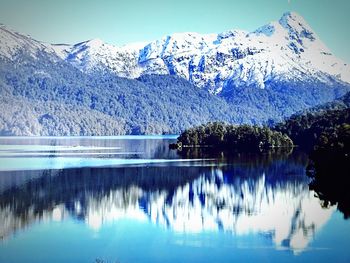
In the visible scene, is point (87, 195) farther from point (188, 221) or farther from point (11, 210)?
point (188, 221)

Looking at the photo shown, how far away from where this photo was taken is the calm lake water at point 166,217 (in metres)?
38.5

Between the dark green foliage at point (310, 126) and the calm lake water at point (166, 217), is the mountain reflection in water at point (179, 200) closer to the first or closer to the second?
the calm lake water at point (166, 217)

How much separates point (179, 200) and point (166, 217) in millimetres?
9094

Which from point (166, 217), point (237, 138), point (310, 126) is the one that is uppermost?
point (310, 126)

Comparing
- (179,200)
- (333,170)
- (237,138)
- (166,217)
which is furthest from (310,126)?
(166,217)

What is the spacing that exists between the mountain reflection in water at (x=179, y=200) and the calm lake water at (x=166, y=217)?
0.28ft

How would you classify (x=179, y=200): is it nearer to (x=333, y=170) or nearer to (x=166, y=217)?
(x=166, y=217)

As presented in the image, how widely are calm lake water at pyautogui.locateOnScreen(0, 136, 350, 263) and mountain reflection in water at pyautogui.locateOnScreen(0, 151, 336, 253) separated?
0.09 m

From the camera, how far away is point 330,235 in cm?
Answer: 4253

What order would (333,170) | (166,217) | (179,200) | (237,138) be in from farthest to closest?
1. (237,138)
2. (333,170)
3. (179,200)
4. (166,217)

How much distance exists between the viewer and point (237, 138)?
442 feet

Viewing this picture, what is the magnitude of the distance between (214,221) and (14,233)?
13736 mm

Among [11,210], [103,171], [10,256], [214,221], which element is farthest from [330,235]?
[103,171]

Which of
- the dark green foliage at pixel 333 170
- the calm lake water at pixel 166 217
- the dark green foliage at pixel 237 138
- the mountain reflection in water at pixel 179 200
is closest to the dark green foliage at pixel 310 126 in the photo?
the dark green foliage at pixel 237 138
